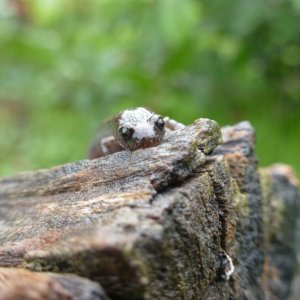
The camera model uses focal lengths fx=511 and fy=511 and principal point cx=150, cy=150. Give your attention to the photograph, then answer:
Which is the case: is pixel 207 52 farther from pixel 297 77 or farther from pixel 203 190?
pixel 203 190

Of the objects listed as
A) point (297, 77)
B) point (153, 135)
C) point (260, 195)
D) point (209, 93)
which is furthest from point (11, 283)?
point (297, 77)

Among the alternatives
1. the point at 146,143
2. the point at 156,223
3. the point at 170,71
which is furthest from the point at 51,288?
the point at 170,71

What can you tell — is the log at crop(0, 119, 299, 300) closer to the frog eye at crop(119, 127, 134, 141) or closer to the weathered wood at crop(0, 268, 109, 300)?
the weathered wood at crop(0, 268, 109, 300)

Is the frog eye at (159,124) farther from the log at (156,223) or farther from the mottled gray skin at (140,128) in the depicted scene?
the log at (156,223)

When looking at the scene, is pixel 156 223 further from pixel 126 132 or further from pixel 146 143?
pixel 126 132

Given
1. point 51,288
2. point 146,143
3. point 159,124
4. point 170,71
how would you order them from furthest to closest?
point 170,71 → point 159,124 → point 146,143 → point 51,288
